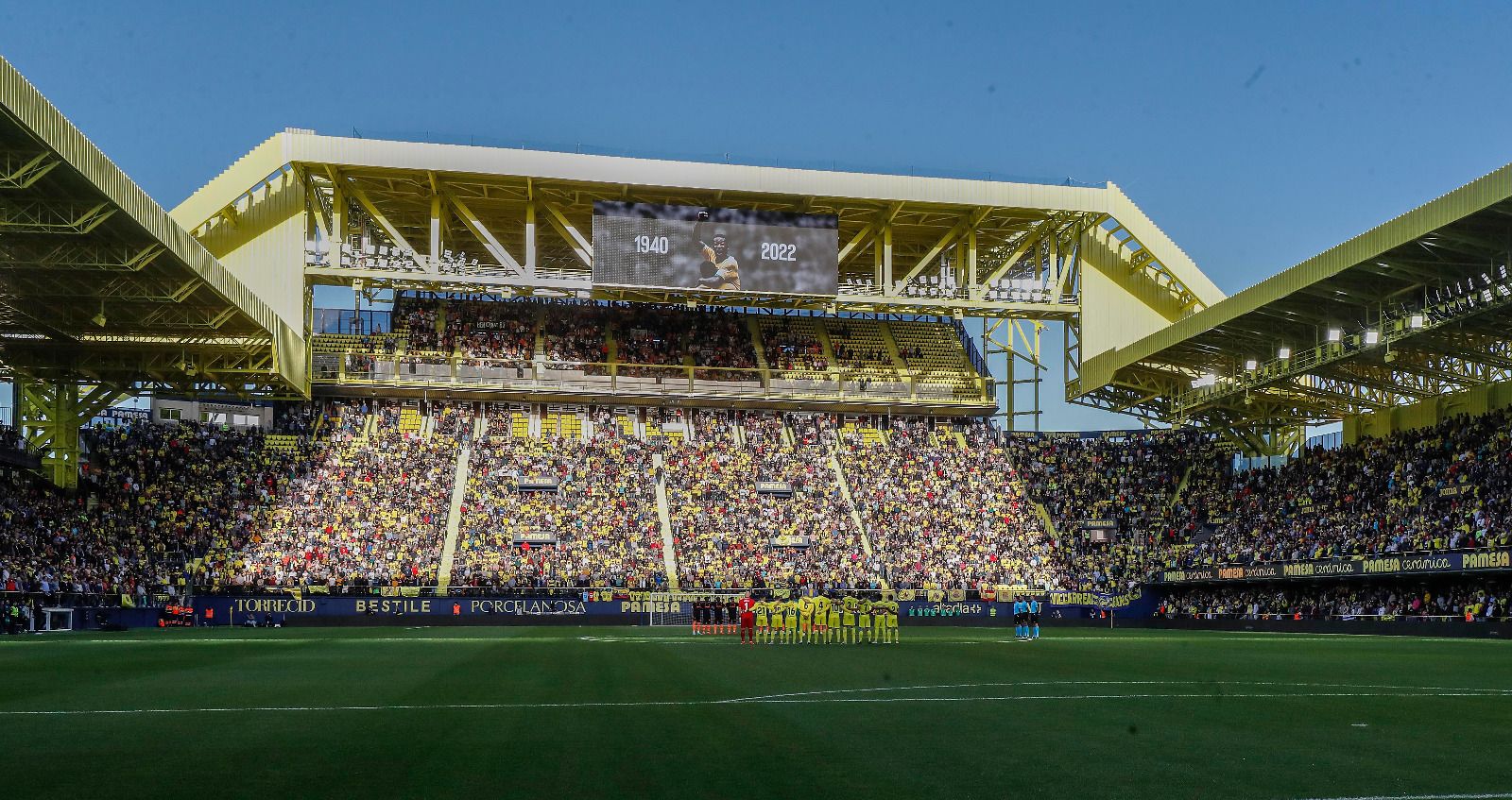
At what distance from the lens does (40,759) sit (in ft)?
35.7

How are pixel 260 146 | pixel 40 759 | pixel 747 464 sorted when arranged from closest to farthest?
pixel 40 759 → pixel 260 146 → pixel 747 464

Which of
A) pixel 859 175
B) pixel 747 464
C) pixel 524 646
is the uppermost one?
pixel 859 175

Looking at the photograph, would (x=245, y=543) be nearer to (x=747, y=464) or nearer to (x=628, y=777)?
(x=747, y=464)

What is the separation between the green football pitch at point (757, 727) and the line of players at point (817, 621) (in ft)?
23.5

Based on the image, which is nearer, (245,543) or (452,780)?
(452,780)

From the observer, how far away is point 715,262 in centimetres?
5875

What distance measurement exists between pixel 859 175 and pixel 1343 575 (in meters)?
25.6

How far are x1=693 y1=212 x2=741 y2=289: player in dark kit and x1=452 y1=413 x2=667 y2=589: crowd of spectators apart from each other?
8.31 metres

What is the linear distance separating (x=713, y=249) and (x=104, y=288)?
25612 millimetres

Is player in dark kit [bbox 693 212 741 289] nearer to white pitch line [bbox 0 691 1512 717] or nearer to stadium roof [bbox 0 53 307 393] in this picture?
stadium roof [bbox 0 53 307 393]

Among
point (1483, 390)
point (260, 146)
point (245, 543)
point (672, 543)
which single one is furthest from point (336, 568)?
point (1483, 390)

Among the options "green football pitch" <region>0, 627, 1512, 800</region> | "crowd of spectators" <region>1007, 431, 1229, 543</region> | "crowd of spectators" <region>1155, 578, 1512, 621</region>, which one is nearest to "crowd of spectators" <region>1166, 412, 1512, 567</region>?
"crowd of spectators" <region>1155, 578, 1512, 621</region>

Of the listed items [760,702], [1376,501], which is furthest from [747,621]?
[1376,501]

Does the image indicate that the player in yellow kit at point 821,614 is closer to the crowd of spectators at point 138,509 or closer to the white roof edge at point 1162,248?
the crowd of spectators at point 138,509
